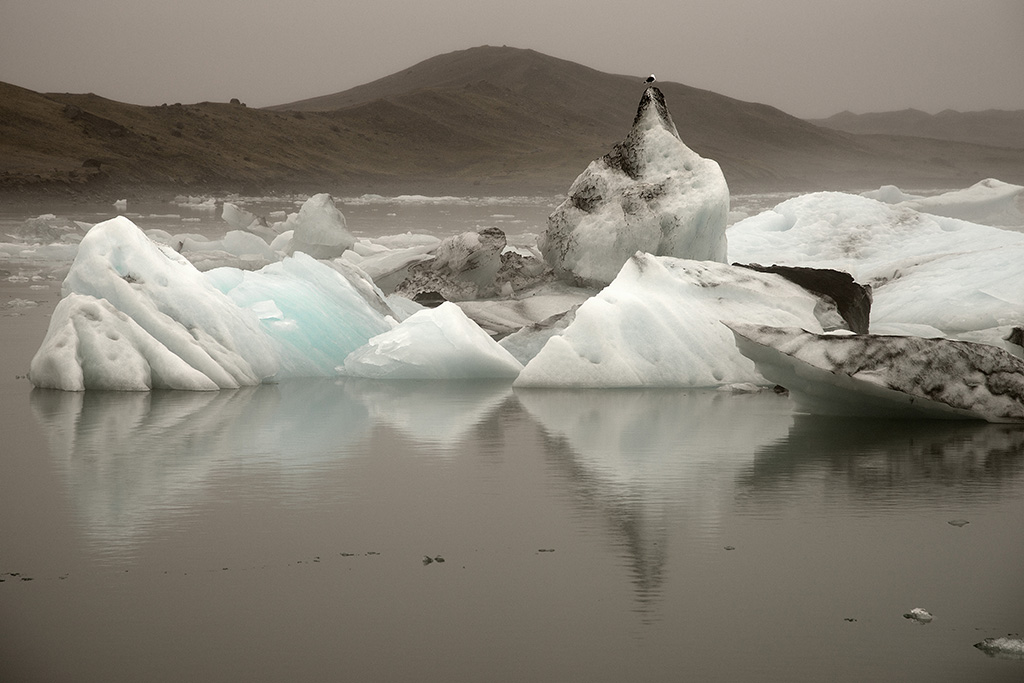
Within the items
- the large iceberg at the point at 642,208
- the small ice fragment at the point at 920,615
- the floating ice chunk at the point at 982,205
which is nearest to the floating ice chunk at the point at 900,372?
the small ice fragment at the point at 920,615

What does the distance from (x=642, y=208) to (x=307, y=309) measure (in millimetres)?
2576

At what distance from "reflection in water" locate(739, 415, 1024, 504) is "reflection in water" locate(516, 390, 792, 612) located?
132 mm

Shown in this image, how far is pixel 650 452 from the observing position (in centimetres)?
445

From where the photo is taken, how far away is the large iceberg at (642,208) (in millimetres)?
8031

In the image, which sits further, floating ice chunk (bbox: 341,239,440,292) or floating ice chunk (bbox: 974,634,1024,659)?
floating ice chunk (bbox: 341,239,440,292)

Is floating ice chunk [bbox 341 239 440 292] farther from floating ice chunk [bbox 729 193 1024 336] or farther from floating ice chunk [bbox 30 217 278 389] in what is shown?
floating ice chunk [bbox 30 217 278 389]

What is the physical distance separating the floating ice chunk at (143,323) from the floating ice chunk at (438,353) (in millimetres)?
572

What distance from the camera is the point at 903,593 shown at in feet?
9.40

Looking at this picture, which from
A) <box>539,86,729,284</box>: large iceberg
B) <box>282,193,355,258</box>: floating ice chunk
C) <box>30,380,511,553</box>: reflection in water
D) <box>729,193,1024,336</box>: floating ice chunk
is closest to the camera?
<box>30,380,511,553</box>: reflection in water

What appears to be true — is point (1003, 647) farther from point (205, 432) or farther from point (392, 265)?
point (392, 265)

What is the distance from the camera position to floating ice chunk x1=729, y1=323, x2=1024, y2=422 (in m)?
4.88

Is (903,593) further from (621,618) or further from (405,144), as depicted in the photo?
(405,144)

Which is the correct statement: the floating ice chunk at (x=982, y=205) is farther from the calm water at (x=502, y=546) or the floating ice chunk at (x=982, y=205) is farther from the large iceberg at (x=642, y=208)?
the calm water at (x=502, y=546)

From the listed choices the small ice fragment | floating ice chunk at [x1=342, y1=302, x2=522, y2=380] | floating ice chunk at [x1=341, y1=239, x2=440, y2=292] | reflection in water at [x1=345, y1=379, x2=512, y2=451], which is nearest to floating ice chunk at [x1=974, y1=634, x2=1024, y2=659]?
the small ice fragment
